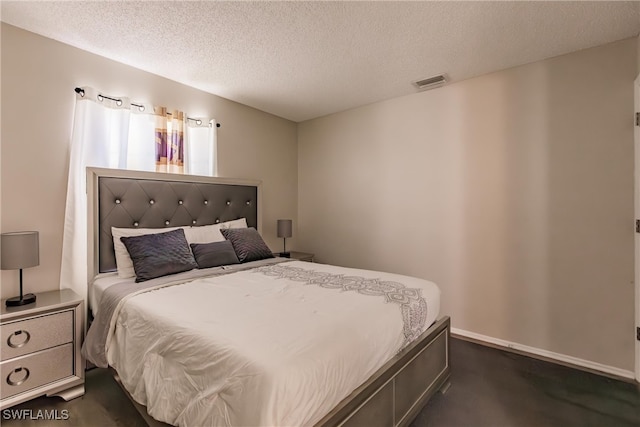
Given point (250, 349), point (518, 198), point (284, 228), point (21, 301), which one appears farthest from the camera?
point (284, 228)

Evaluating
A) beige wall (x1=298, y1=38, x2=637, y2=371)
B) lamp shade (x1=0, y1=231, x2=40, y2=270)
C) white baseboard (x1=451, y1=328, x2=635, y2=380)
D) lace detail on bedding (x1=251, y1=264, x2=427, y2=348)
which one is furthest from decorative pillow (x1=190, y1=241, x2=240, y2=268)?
white baseboard (x1=451, y1=328, x2=635, y2=380)

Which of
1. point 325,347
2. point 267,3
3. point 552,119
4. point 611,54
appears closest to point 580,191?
point 552,119

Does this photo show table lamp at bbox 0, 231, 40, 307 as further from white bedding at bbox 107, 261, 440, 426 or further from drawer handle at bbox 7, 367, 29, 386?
white bedding at bbox 107, 261, 440, 426

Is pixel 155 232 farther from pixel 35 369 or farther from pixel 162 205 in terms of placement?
pixel 35 369

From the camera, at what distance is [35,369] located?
188 centimetres

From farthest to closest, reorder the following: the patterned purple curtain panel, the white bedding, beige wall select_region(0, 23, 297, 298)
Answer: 1. the patterned purple curtain panel
2. beige wall select_region(0, 23, 297, 298)
3. the white bedding

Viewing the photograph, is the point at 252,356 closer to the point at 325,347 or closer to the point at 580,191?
the point at 325,347

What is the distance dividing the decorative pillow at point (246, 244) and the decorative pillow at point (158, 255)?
1.54 feet

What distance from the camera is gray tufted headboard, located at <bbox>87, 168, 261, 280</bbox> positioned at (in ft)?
7.84

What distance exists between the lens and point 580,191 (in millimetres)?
2426

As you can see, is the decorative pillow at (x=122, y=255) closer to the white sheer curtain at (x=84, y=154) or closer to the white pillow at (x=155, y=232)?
the white pillow at (x=155, y=232)

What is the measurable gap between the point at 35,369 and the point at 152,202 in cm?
140

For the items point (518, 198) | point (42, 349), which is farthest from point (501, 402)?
point (42, 349)

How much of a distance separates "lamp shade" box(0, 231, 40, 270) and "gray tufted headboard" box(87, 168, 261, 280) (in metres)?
0.42
